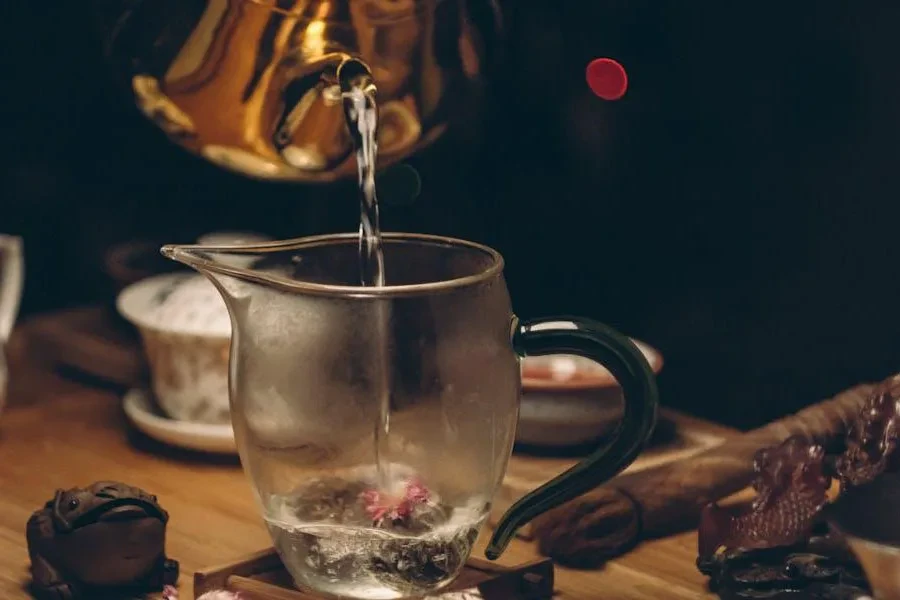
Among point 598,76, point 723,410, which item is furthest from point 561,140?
point 723,410

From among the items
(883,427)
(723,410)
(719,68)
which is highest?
(719,68)

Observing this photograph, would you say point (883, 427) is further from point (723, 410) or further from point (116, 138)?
point (116, 138)

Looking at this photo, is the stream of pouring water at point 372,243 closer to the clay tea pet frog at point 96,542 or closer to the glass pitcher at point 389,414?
the glass pitcher at point 389,414

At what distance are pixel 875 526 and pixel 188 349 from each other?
41 centimetres

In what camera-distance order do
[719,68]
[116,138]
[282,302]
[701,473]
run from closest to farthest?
[282,302] → [701,473] → [719,68] → [116,138]

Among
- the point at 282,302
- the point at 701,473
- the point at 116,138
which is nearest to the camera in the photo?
the point at 282,302

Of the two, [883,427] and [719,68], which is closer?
[883,427]

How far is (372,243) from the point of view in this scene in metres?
0.65

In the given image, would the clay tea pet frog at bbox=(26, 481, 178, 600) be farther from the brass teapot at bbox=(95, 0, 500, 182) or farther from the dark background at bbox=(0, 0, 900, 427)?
the dark background at bbox=(0, 0, 900, 427)

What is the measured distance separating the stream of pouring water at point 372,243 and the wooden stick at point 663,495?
14cm

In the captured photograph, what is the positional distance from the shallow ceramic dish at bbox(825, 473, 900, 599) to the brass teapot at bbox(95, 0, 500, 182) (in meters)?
0.35

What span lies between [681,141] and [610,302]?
0.13 meters

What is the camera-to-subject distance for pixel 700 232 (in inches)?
36.2

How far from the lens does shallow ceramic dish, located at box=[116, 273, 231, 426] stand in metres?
0.85
